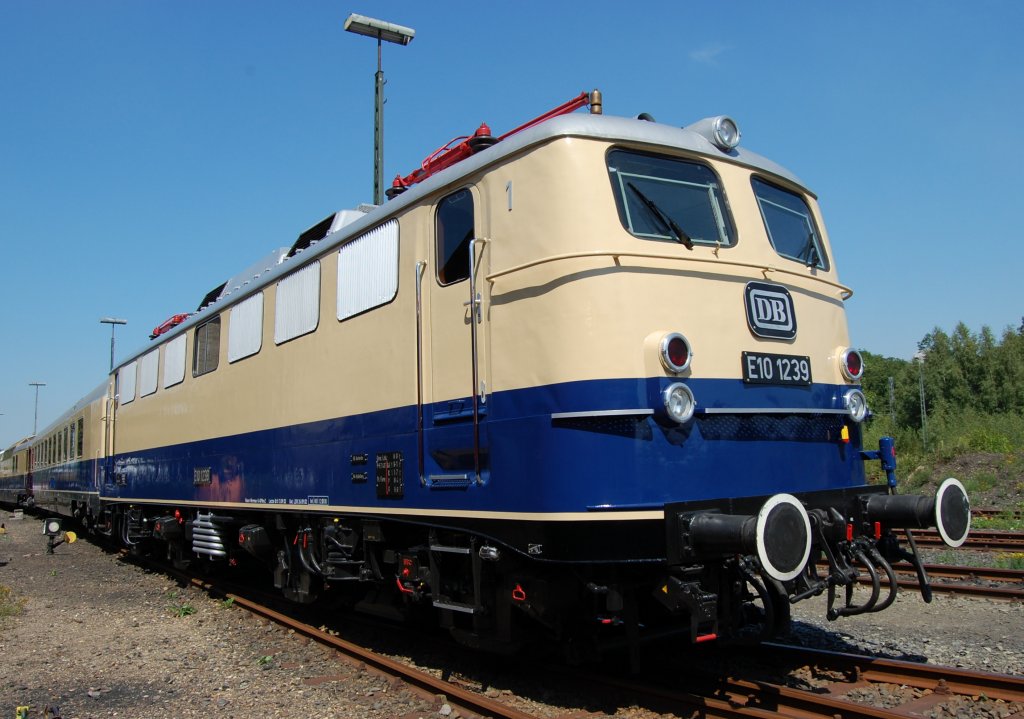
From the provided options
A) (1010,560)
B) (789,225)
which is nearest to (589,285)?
(789,225)

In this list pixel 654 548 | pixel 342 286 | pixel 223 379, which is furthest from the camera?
pixel 223 379

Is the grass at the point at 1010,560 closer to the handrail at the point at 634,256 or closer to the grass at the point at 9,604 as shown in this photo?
the handrail at the point at 634,256

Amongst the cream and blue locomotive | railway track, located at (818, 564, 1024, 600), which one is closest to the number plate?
the cream and blue locomotive

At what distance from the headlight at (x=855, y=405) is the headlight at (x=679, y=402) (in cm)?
167

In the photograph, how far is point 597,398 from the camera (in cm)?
480

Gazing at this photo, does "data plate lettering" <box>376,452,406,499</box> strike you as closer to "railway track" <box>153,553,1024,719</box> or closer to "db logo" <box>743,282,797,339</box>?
"railway track" <box>153,553,1024,719</box>

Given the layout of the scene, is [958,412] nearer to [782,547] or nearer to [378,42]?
[378,42]

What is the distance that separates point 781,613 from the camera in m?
5.27

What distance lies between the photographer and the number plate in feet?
17.6

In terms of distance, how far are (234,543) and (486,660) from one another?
4579 mm

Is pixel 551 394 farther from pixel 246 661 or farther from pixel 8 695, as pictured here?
pixel 8 695

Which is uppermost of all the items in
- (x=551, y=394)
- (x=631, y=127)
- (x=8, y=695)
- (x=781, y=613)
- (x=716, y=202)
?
(x=631, y=127)

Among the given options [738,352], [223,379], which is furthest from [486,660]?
[223,379]

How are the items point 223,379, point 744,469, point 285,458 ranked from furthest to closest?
point 223,379 < point 285,458 < point 744,469
